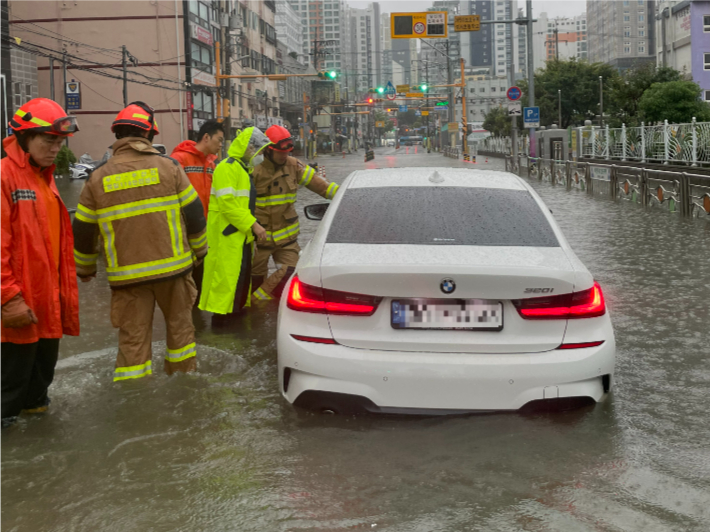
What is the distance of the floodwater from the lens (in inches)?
133

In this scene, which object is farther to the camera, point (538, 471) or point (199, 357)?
point (199, 357)

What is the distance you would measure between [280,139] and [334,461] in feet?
13.0

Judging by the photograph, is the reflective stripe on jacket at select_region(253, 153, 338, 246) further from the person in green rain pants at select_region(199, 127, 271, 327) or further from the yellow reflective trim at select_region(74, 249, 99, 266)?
the yellow reflective trim at select_region(74, 249, 99, 266)

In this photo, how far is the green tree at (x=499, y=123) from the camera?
75.0m

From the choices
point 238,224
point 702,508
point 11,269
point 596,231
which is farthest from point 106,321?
point 596,231

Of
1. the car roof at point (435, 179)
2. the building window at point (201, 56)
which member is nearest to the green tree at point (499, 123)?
the building window at point (201, 56)

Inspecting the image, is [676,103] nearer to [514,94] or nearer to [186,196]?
[514,94]

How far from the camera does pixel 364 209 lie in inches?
188

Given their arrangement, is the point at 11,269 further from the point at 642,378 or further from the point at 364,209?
the point at 642,378

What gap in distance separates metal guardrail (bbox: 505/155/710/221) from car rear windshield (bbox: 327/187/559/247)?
459 inches

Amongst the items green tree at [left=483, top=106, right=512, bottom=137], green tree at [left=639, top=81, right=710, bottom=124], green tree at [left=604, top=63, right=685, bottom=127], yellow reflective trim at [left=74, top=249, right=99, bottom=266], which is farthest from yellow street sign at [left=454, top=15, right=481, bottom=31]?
green tree at [left=483, top=106, right=512, bottom=137]

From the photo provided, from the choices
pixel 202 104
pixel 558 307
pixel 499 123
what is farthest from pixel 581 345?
pixel 499 123

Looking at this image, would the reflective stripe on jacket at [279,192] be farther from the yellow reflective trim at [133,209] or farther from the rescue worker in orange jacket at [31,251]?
the rescue worker in orange jacket at [31,251]

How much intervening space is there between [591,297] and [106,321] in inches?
195
